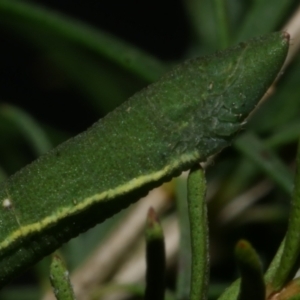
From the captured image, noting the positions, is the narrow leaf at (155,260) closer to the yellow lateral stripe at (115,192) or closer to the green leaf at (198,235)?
the green leaf at (198,235)

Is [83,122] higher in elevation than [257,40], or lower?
higher

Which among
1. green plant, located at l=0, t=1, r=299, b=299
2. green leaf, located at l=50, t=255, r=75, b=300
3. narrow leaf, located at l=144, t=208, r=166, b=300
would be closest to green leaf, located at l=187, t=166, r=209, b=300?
narrow leaf, located at l=144, t=208, r=166, b=300

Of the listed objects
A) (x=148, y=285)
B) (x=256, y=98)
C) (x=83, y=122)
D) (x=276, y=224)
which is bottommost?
(x=148, y=285)

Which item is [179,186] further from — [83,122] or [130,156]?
[83,122]

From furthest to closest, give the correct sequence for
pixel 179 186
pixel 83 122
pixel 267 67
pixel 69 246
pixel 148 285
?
pixel 83 122 → pixel 69 246 → pixel 179 186 → pixel 267 67 → pixel 148 285

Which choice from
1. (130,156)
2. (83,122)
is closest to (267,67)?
(130,156)

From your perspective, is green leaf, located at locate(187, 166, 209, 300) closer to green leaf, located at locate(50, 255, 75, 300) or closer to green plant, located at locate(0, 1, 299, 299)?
green leaf, located at locate(50, 255, 75, 300)

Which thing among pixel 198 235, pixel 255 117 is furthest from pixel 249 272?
pixel 255 117

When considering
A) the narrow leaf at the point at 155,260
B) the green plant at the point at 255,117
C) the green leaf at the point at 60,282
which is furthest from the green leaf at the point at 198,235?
the green plant at the point at 255,117

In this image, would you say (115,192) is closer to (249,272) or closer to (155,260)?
(155,260)
